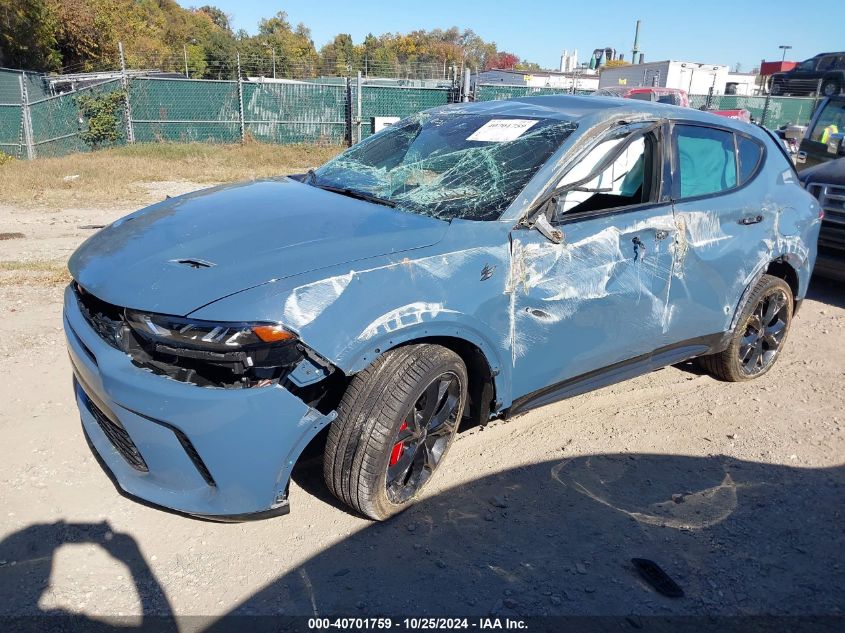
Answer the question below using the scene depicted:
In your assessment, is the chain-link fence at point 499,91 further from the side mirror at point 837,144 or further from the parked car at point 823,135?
the side mirror at point 837,144

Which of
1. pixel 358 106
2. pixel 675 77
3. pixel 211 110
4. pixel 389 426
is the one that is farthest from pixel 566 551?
pixel 675 77

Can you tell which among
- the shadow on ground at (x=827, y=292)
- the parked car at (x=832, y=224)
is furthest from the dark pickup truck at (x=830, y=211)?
the shadow on ground at (x=827, y=292)

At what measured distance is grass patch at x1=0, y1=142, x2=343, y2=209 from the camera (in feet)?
36.8

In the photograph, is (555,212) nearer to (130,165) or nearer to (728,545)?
(728,545)

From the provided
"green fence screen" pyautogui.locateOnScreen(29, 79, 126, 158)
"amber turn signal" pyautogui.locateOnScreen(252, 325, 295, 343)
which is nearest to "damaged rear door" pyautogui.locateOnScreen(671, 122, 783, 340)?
"amber turn signal" pyautogui.locateOnScreen(252, 325, 295, 343)

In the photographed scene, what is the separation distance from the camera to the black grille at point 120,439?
8.93ft

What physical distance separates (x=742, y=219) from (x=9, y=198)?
10.9 m

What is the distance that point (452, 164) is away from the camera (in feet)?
11.9

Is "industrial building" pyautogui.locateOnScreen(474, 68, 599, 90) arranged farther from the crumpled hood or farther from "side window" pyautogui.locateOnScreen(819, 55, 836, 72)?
the crumpled hood

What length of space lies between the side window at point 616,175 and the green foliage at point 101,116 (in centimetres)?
1664

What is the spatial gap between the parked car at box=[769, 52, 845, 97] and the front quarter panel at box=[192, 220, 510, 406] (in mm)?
22006

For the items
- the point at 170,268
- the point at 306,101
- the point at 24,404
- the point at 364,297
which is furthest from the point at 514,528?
the point at 306,101

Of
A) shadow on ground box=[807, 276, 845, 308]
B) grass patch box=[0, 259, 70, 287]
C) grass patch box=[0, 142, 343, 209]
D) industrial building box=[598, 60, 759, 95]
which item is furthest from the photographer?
industrial building box=[598, 60, 759, 95]

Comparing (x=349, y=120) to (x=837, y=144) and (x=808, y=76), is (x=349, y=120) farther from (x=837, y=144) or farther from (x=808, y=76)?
(x=808, y=76)
